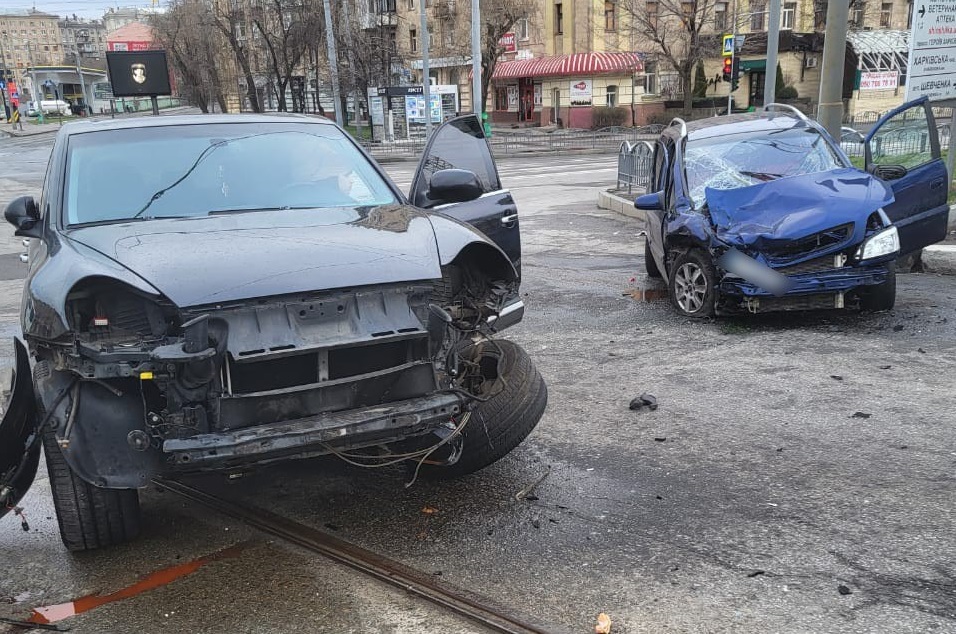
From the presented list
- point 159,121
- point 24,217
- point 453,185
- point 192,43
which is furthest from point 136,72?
point 453,185

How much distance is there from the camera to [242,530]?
416 centimetres

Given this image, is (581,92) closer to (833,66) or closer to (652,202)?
(833,66)

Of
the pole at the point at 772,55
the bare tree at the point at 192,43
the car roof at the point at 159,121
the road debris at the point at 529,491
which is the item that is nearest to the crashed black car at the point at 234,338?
the road debris at the point at 529,491

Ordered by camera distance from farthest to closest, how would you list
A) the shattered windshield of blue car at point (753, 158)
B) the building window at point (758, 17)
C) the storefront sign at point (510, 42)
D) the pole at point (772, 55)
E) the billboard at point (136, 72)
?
the storefront sign at point (510, 42), the building window at point (758, 17), the billboard at point (136, 72), the pole at point (772, 55), the shattered windshield of blue car at point (753, 158)

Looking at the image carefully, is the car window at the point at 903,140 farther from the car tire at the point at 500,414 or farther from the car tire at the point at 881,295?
the car tire at the point at 500,414

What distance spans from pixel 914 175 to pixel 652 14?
131ft

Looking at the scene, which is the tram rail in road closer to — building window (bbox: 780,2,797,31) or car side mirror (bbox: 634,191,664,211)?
car side mirror (bbox: 634,191,664,211)

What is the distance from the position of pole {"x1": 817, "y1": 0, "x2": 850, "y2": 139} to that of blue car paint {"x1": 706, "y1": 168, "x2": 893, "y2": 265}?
3.89m

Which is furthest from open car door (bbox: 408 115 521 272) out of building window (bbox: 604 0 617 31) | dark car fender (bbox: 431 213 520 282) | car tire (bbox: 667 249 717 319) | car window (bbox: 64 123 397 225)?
building window (bbox: 604 0 617 31)

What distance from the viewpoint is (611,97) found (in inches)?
1885

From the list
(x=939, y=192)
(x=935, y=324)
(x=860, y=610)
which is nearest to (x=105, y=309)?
(x=860, y=610)

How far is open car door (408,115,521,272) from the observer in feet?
19.7

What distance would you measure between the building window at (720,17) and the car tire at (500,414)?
48116 millimetres

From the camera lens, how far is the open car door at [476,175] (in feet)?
19.7
